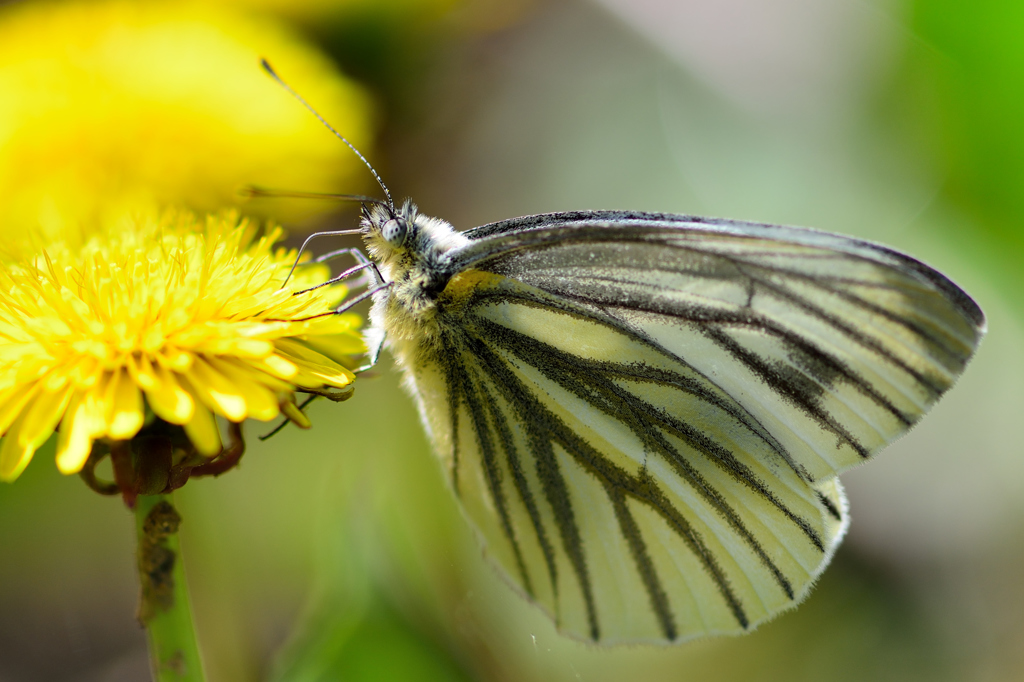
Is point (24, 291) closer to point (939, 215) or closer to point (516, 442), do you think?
point (516, 442)

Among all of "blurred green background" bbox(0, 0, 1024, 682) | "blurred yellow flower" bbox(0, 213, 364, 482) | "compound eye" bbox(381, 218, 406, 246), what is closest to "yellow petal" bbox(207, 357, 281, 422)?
"blurred yellow flower" bbox(0, 213, 364, 482)

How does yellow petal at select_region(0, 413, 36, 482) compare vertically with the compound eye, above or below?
below

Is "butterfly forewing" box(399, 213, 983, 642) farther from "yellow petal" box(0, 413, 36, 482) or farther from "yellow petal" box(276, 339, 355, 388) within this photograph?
"yellow petal" box(0, 413, 36, 482)

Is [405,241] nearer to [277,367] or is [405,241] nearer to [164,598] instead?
[277,367]

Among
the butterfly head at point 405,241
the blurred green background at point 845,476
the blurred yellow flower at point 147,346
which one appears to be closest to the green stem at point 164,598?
the blurred yellow flower at point 147,346

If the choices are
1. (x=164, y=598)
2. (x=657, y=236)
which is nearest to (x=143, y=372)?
(x=164, y=598)

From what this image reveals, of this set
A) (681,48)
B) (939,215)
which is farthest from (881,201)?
(681,48)

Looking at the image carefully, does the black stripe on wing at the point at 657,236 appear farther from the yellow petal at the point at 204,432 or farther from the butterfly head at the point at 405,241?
the yellow petal at the point at 204,432
